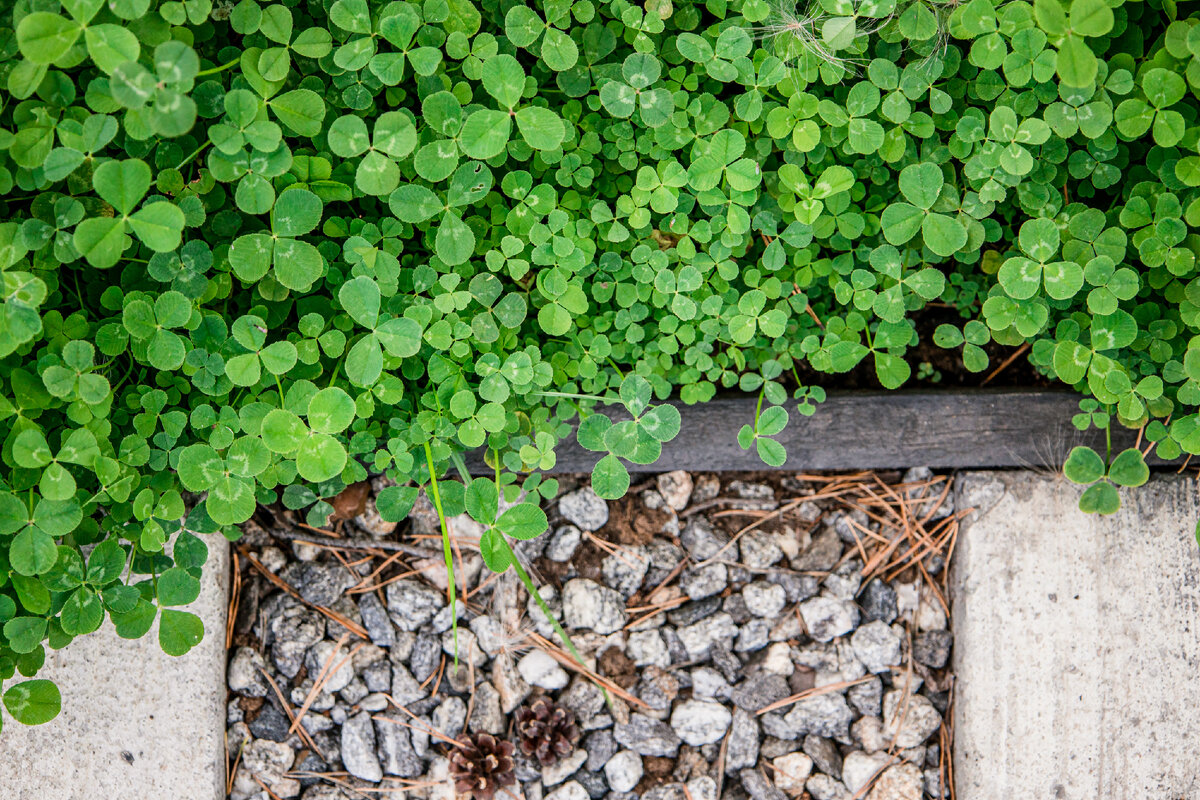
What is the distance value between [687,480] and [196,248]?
1.49 m

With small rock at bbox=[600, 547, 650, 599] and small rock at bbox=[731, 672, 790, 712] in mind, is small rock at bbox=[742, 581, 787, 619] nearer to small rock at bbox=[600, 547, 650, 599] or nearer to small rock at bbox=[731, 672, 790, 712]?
small rock at bbox=[731, 672, 790, 712]

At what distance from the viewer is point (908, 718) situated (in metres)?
2.37

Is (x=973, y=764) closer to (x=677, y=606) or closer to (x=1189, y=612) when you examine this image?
(x=1189, y=612)

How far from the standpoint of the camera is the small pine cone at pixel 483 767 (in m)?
2.28

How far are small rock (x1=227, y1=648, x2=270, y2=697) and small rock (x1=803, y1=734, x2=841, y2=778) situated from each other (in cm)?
164

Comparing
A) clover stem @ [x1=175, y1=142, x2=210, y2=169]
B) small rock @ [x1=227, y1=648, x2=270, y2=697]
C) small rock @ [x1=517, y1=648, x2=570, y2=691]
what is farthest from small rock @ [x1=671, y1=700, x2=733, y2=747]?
clover stem @ [x1=175, y1=142, x2=210, y2=169]

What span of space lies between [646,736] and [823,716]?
0.54 m

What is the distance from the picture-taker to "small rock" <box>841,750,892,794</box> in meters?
2.35

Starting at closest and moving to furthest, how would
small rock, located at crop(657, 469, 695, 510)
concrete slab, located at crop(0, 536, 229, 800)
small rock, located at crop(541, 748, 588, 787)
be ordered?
concrete slab, located at crop(0, 536, 229, 800) < small rock, located at crop(541, 748, 588, 787) < small rock, located at crop(657, 469, 695, 510)

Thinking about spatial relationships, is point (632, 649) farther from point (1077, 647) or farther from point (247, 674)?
point (1077, 647)

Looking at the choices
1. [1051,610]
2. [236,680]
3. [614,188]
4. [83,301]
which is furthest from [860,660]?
[83,301]

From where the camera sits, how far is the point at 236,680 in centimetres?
236

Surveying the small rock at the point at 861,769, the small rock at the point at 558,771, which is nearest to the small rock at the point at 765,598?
the small rock at the point at 861,769

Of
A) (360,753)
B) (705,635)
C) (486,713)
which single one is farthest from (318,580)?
(705,635)
